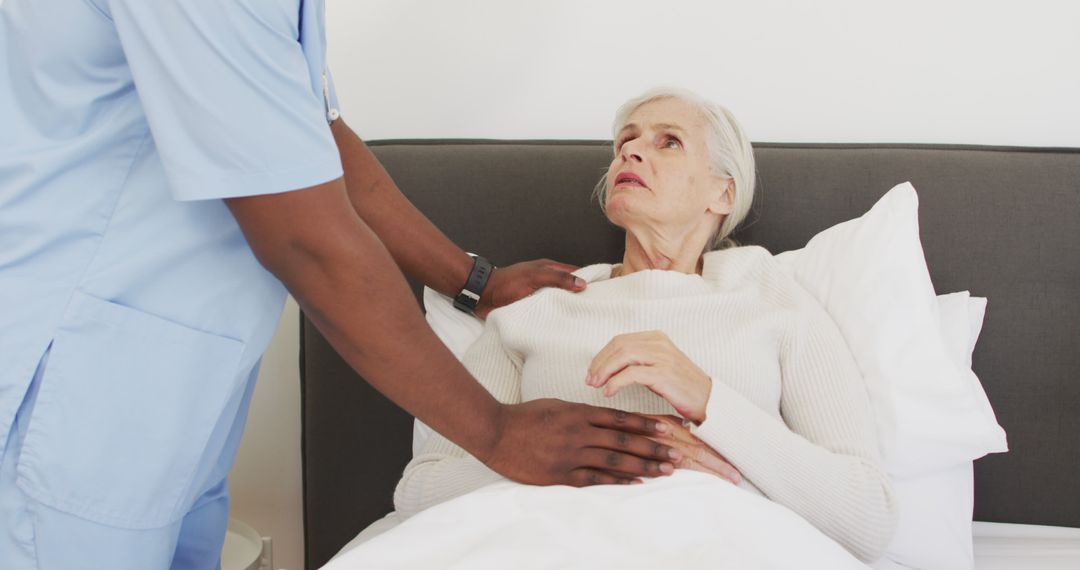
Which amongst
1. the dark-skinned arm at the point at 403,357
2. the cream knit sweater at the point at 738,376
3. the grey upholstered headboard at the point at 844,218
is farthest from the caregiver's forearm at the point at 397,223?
the dark-skinned arm at the point at 403,357

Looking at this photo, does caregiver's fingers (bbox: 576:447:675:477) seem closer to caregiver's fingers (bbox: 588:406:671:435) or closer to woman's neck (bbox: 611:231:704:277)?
caregiver's fingers (bbox: 588:406:671:435)

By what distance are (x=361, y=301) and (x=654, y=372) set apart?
17.4 inches

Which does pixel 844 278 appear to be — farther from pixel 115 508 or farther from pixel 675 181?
pixel 115 508

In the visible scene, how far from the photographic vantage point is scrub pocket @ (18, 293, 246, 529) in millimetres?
972

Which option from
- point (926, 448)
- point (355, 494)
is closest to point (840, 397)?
point (926, 448)

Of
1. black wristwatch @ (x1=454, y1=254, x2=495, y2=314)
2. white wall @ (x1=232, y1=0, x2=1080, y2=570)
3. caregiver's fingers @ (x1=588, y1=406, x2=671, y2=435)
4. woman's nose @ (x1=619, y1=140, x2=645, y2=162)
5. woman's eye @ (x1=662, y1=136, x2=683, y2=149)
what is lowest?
caregiver's fingers @ (x1=588, y1=406, x2=671, y2=435)

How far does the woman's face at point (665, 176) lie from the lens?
1583 mm

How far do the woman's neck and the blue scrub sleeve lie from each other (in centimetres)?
83

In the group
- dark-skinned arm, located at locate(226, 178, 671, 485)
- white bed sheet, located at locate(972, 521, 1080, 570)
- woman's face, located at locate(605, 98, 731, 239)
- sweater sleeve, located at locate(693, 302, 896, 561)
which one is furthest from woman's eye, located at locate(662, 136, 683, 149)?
white bed sheet, located at locate(972, 521, 1080, 570)

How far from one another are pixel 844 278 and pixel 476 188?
0.69 m

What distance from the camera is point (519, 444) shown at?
1.08m

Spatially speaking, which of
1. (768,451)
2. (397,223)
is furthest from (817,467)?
(397,223)

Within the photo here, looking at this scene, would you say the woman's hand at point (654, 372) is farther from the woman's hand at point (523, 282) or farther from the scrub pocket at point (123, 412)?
the scrub pocket at point (123, 412)

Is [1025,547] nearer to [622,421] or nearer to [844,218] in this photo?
[844,218]
